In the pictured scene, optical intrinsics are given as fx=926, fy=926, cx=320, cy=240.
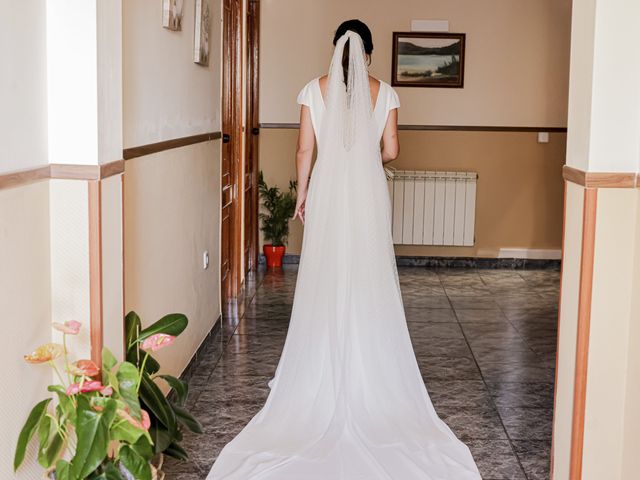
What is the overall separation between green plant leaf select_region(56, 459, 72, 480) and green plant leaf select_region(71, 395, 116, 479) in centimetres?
2

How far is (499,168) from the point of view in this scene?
8117 millimetres

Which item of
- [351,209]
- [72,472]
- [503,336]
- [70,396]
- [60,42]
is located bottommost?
[503,336]

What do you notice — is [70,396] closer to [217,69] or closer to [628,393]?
[628,393]

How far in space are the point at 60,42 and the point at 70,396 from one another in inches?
37.6

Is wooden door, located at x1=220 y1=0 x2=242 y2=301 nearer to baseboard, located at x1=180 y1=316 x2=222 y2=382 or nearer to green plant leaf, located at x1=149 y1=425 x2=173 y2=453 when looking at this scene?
baseboard, located at x1=180 y1=316 x2=222 y2=382

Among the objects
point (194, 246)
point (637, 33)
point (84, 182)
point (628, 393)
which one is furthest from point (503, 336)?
point (84, 182)

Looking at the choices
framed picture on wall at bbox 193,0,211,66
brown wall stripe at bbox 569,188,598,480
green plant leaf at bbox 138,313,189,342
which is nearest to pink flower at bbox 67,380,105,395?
green plant leaf at bbox 138,313,189,342

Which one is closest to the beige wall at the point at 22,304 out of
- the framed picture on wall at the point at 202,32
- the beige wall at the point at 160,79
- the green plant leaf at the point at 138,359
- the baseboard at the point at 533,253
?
the green plant leaf at the point at 138,359

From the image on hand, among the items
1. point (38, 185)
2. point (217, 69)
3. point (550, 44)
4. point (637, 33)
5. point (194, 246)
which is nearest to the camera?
point (38, 185)

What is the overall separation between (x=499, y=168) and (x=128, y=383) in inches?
242

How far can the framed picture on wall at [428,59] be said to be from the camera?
7883mm

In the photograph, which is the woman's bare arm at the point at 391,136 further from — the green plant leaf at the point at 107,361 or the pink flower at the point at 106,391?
the pink flower at the point at 106,391

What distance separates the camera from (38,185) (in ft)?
8.07

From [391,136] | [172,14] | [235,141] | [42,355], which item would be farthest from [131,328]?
[235,141]
